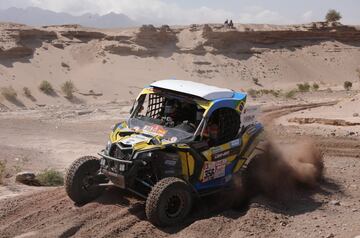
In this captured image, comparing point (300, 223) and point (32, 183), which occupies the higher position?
point (300, 223)

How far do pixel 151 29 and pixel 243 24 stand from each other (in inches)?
568

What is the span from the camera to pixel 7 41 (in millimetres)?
43344

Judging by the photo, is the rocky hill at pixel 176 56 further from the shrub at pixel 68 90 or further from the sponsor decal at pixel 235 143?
the sponsor decal at pixel 235 143

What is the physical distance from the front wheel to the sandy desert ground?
0.18m

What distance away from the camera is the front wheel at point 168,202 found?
796 cm

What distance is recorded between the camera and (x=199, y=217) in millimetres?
8695

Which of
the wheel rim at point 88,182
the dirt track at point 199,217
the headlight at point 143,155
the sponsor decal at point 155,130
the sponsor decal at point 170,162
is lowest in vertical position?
the dirt track at point 199,217

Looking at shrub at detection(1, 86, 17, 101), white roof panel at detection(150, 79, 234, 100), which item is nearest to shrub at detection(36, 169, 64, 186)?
white roof panel at detection(150, 79, 234, 100)

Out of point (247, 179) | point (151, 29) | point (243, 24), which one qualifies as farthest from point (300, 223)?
point (243, 24)

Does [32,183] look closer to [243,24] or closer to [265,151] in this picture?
[265,151]

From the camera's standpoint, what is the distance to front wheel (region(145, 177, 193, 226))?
7.96 meters

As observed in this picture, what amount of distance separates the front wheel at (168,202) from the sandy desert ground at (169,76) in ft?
0.58

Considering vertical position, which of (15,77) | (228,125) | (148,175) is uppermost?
(228,125)

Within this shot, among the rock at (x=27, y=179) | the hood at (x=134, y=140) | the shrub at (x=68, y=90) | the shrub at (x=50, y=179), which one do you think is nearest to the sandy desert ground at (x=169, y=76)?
the rock at (x=27, y=179)
